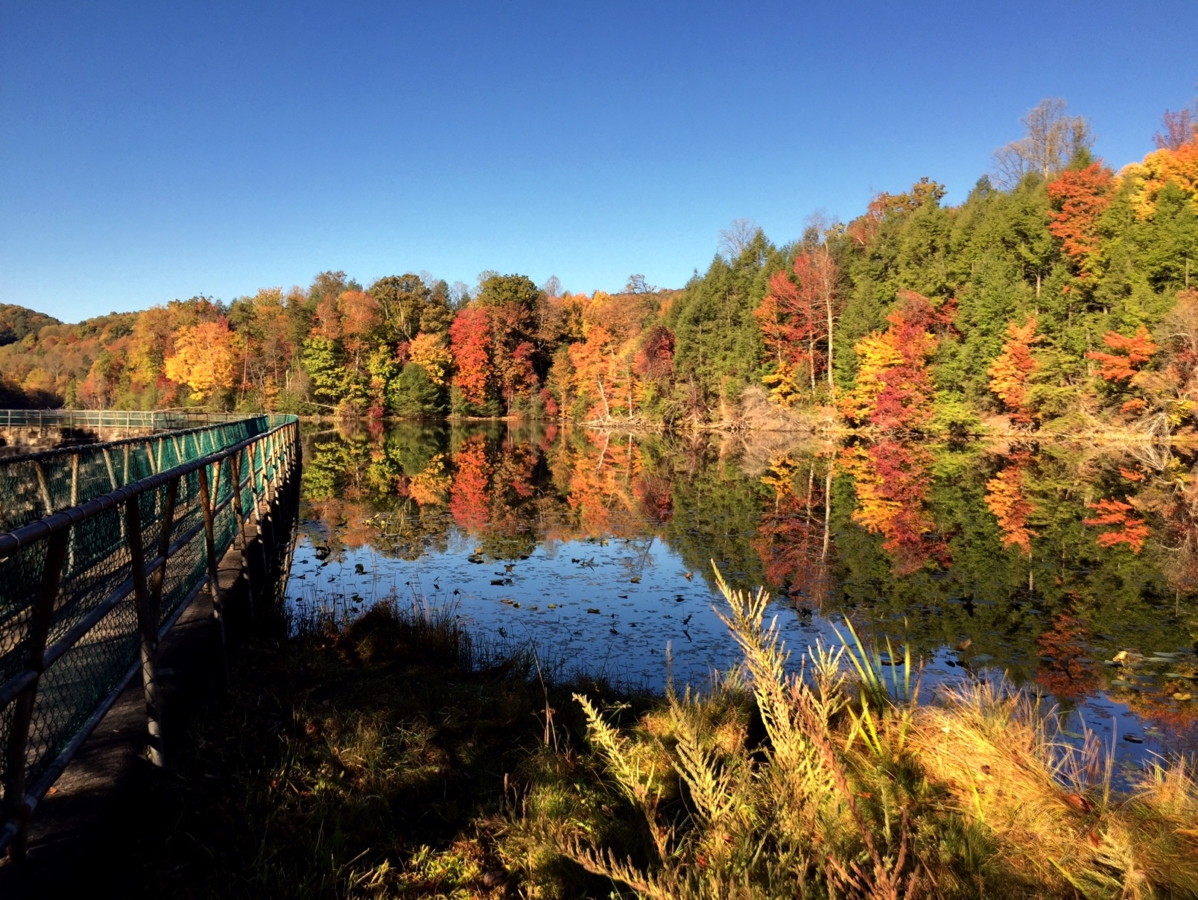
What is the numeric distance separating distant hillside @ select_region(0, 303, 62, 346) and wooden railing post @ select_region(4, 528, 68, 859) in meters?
162

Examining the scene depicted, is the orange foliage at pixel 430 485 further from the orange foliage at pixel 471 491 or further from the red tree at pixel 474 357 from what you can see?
the red tree at pixel 474 357

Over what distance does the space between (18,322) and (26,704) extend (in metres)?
174

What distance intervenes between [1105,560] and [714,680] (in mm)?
10550

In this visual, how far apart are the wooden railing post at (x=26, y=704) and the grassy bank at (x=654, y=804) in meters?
1.00

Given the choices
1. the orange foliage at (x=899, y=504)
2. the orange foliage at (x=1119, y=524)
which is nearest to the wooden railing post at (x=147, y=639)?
the orange foliage at (x=899, y=504)

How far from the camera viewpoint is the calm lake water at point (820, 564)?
26.9 feet

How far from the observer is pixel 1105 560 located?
43.4 ft

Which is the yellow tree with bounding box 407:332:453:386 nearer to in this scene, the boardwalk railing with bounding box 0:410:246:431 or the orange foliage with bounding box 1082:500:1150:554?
the boardwalk railing with bounding box 0:410:246:431

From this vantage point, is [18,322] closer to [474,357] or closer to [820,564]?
[474,357]

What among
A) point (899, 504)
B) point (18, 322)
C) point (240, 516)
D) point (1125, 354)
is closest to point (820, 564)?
point (899, 504)

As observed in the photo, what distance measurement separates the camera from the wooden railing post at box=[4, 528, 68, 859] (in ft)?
7.15

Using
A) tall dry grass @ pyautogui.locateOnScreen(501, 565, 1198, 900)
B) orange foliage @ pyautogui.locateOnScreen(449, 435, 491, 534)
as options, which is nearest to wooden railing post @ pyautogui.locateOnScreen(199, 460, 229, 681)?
tall dry grass @ pyautogui.locateOnScreen(501, 565, 1198, 900)

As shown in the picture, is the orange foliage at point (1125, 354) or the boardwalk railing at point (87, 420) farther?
the orange foliage at point (1125, 354)

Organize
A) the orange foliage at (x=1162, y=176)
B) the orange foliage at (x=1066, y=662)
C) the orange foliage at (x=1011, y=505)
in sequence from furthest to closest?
the orange foliage at (x=1162, y=176), the orange foliage at (x=1011, y=505), the orange foliage at (x=1066, y=662)
